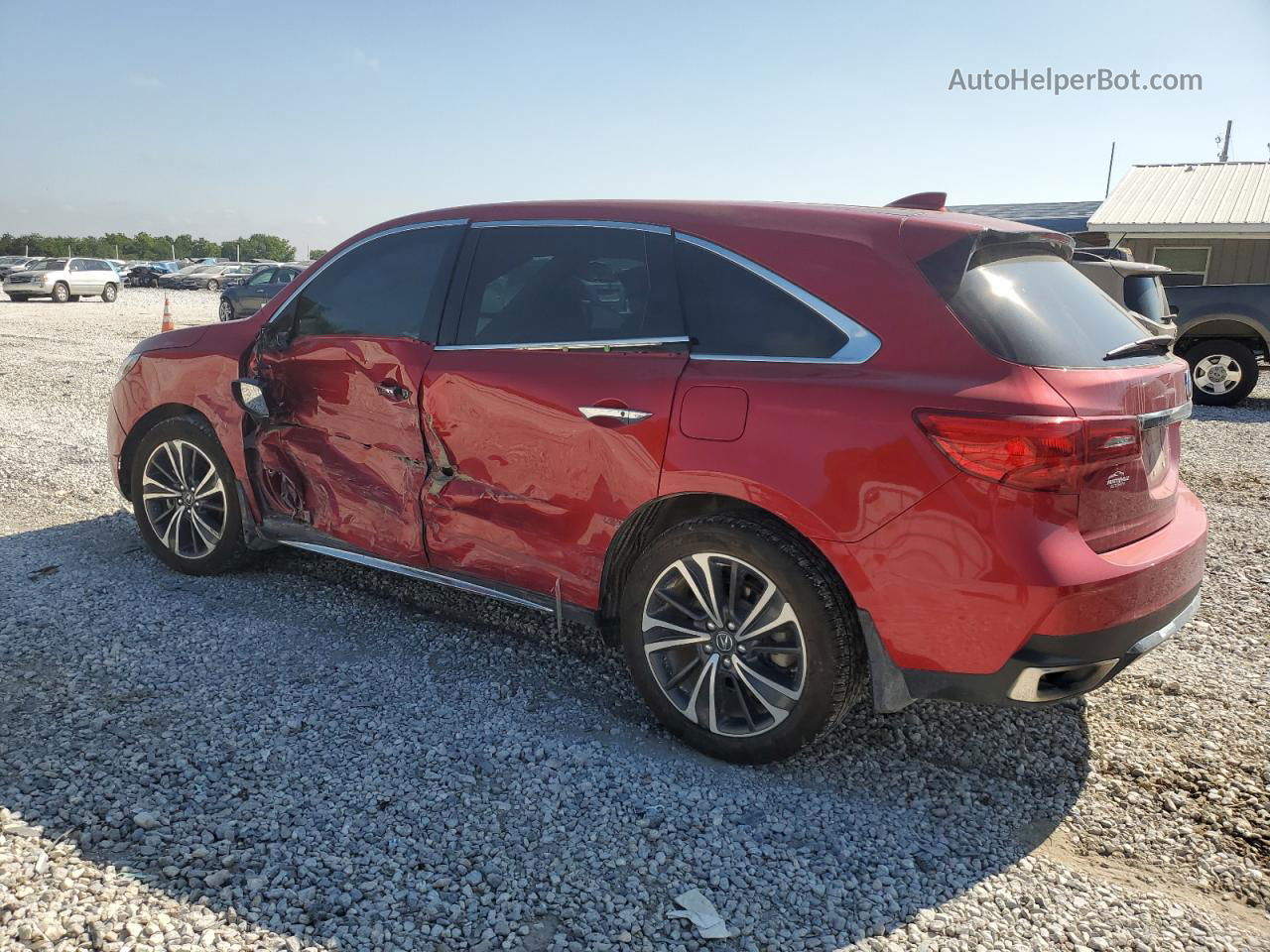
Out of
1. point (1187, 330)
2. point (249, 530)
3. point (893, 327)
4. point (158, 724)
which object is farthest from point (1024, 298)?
point (1187, 330)

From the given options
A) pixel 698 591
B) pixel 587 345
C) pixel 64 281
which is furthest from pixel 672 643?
pixel 64 281

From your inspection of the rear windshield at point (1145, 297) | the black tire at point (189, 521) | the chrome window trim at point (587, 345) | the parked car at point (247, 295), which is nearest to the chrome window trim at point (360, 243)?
the chrome window trim at point (587, 345)

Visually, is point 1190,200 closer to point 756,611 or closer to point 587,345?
point 587,345

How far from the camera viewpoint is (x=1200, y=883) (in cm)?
265

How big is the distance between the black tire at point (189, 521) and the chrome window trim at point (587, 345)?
154 cm

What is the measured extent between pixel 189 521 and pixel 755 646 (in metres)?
3.16

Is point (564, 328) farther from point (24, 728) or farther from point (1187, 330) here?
point (1187, 330)

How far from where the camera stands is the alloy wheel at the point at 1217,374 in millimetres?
12164

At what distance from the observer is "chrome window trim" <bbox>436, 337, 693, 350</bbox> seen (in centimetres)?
325

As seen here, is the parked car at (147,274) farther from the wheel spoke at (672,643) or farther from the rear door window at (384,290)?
the wheel spoke at (672,643)

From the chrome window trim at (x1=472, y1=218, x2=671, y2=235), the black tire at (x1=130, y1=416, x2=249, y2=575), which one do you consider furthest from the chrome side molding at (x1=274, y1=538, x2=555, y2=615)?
the chrome window trim at (x1=472, y1=218, x2=671, y2=235)

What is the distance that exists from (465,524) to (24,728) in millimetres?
1662

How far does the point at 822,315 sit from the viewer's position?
297 cm

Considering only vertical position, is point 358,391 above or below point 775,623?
above
